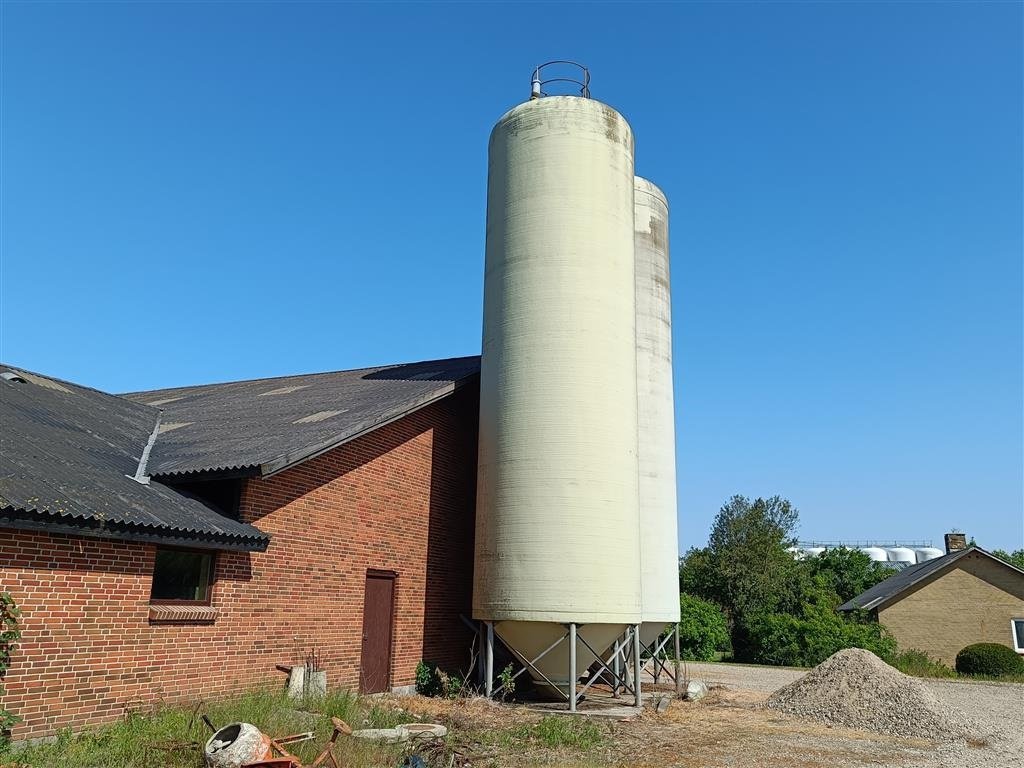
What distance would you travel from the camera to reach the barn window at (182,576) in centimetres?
1172

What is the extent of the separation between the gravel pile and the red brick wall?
23.7ft

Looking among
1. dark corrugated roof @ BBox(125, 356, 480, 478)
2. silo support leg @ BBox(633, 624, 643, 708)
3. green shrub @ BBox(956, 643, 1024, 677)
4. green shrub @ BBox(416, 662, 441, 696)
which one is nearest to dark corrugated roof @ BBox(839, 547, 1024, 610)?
green shrub @ BBox(956, 643, 1024, 677)

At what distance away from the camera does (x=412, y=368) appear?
21469 mm

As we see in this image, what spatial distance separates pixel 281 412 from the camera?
17.0m

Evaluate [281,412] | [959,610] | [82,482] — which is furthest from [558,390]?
[959,610]

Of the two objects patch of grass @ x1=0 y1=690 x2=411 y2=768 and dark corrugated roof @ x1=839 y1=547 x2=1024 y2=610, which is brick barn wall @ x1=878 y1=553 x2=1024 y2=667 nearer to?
dark corrugated roof @ x1=839 y1=547 x2=1024 y2=610

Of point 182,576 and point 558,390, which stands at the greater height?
point 558,390

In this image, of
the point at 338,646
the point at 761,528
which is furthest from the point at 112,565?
the point at 761,528

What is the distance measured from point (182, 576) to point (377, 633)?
485 centimetres

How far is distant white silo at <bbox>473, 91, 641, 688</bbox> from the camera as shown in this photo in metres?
15.1

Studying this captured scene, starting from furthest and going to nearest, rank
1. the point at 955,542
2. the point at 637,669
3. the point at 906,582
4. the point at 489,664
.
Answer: the point at 955,542 → the point at 906,582 → the point at 489,664 → the point at 637,669

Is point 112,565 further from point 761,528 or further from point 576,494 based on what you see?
point 761,528

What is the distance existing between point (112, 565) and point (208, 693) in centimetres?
261

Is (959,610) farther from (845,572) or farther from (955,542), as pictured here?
(845,572)
